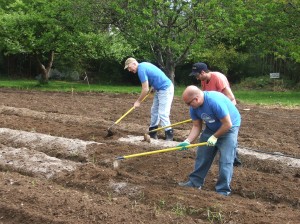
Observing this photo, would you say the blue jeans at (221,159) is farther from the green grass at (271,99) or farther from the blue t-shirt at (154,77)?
the green grass at (271,99)

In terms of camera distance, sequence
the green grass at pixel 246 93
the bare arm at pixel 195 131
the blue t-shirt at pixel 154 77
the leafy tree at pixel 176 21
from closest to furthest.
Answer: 1. the bare arm at pixel 195 131
2. the blue t-shirt at pixel 154 77
3. the green grass at pixel 246 93
4. the leafy tree at pixel 176 21

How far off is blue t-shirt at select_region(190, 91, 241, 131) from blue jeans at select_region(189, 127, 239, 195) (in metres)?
0.15

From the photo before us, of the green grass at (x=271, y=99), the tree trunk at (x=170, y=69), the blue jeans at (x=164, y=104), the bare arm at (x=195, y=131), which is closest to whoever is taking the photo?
the bare arm at (x=195, y=131)

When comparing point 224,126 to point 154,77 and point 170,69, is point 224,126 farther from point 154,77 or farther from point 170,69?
point 170,69

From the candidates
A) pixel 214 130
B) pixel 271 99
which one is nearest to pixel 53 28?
pixel 271 99

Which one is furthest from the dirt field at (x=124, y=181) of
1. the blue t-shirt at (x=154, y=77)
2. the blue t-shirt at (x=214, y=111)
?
the blue t-shirt at (x=154, y=77)

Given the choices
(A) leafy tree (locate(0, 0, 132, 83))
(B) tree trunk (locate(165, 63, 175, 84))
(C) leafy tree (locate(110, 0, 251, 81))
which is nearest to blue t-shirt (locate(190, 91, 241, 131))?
(C) leafy tree (locate(110, 0, 251, 81))

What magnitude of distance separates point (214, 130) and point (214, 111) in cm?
47

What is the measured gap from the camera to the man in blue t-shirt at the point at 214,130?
589 centimetres

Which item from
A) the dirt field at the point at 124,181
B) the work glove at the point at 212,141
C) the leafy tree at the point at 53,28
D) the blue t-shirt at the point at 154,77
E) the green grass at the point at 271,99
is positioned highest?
the leafy tree at the point at 53,28

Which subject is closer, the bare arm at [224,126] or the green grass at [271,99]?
the bare arm at [224,126]

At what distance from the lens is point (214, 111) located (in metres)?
5.96

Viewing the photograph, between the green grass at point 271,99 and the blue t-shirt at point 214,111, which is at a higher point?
the blue t-shirt at point 214,111

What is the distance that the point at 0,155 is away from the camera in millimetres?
8273
